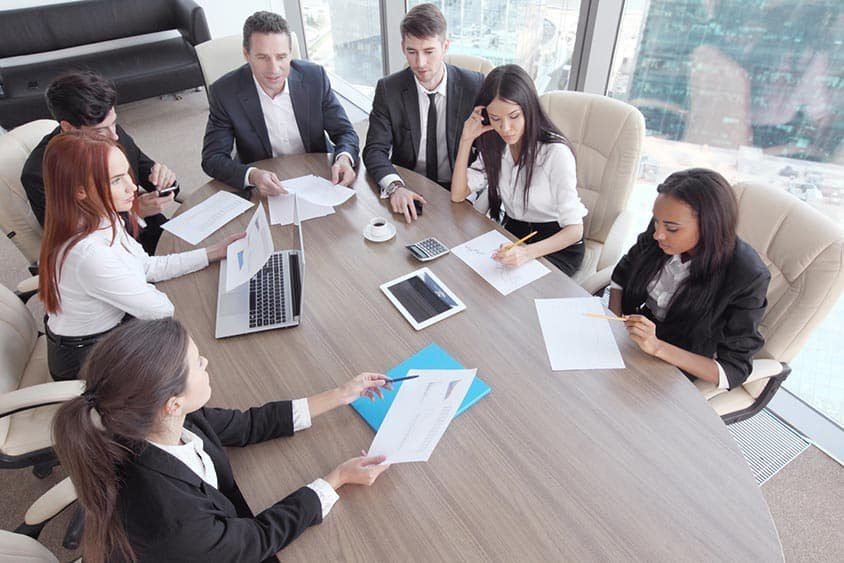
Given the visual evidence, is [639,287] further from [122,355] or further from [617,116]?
[122,355]

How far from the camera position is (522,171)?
1.99 m

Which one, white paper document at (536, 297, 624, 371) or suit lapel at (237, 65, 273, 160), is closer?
white paper document at (536, 297, 624, 371)

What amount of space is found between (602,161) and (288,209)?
4.29ft

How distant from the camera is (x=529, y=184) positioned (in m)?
1.98

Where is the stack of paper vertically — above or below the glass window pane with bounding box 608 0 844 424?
below

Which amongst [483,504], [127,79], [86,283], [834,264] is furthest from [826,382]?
[127,79]

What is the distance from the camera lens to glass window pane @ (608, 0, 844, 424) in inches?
79.0

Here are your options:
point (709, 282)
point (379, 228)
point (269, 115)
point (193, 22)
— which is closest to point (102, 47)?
point (193, 22)

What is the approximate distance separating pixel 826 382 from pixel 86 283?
2.88 metres

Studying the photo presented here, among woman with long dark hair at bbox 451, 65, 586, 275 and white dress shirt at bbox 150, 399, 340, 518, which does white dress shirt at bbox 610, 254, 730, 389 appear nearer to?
woman with long dark hair at bbox 451, 65, 586, 275

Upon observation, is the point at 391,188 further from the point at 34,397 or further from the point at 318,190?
the point at 34,397

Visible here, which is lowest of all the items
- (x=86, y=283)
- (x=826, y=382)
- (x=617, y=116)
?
(x=826, y=382)

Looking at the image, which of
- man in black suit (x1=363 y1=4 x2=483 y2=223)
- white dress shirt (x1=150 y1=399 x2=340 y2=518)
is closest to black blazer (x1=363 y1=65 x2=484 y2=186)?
man in black suit (x1=363 y1=4 x2=483 y2=223)

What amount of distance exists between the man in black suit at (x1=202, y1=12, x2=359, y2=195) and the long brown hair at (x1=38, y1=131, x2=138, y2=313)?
2.30 feet
